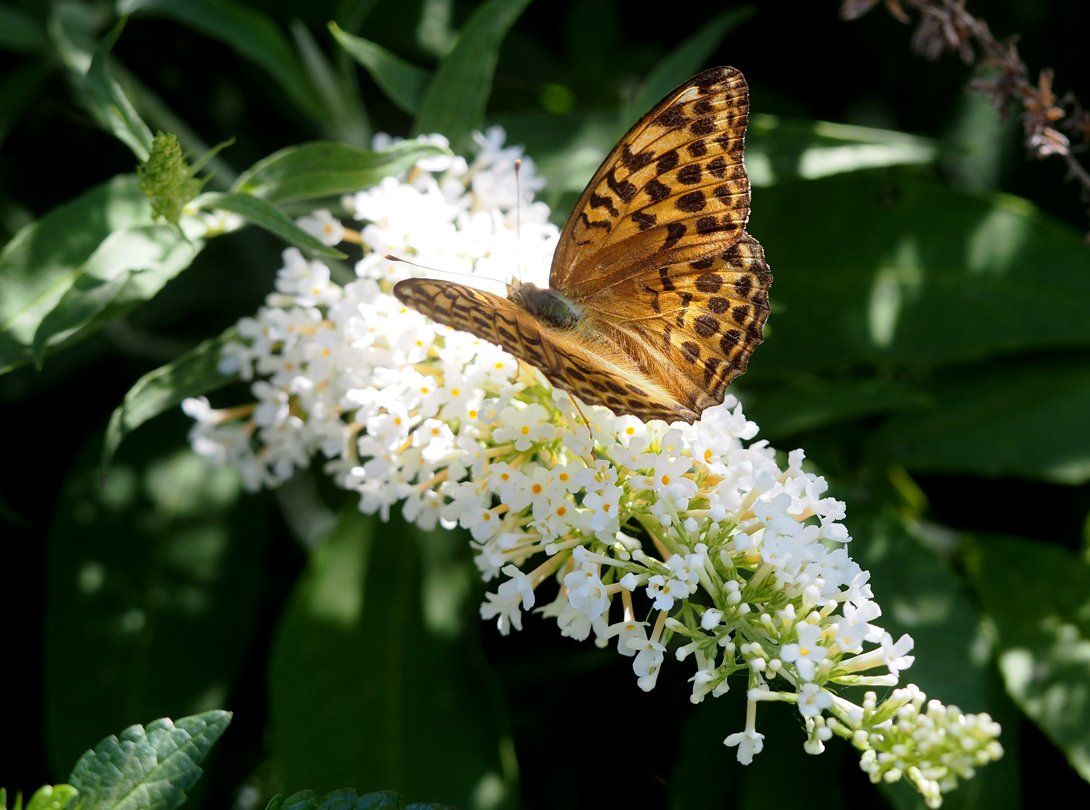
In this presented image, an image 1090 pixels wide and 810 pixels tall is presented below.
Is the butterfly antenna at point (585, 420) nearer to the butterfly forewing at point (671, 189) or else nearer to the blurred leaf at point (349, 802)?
the butterfly forewing at point (671, 189)

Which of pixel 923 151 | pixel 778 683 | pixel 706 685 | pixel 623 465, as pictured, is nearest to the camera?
pixel 706 685

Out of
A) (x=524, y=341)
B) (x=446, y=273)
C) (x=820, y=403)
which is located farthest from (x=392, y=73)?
(x=820, y=403)

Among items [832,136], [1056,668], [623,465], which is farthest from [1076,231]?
[623,465]

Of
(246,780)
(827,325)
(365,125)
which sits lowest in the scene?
(246,780)

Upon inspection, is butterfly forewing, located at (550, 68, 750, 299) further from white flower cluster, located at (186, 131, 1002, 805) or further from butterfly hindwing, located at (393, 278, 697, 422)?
butterfly hindwing, located at (393, 278, 697, 422)

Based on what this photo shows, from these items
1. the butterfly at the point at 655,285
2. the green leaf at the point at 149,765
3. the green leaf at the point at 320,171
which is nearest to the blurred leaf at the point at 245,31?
the green leaf at the point at 320,171

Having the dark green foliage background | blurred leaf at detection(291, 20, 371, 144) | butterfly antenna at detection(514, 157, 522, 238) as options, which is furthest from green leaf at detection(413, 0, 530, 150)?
blurred leaf at detection(291, 20, 371, 144)

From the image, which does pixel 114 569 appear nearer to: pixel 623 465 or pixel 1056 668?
pixel 623 465
